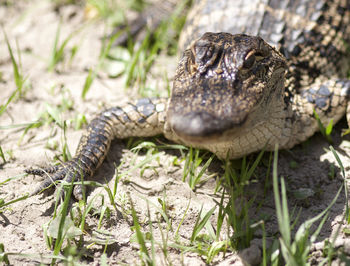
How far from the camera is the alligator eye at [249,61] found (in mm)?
2415

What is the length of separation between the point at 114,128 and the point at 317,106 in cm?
165

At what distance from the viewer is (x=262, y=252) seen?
89.7 inches

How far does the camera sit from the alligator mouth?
1.96 metres

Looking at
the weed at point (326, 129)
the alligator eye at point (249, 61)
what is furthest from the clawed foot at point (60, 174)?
the weed at point (326, 129)

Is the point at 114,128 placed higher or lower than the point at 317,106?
lower

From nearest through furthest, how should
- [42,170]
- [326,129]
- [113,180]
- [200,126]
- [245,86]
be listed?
[200,126] < [245,86] < [42,170] < [113,180] < [326,129]

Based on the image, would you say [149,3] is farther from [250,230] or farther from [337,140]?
[250,230]

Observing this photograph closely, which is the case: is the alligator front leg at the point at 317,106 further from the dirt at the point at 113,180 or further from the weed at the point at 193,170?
the weed at the point at 193,170

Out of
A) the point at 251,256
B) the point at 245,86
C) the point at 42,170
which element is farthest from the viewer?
the point at 42,170

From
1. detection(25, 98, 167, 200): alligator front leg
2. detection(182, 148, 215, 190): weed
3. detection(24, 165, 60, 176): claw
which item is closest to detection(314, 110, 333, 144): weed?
detection(182, 148, 215, 190): weed

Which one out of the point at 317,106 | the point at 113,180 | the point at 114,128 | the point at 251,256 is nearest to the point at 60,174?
the point at 113,180

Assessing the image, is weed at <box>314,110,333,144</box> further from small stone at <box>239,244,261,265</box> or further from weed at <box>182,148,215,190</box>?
small stone at <box>239,244,261,265</box>

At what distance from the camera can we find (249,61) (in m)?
2.44

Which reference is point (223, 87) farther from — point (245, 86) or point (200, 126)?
point (200, 126)
